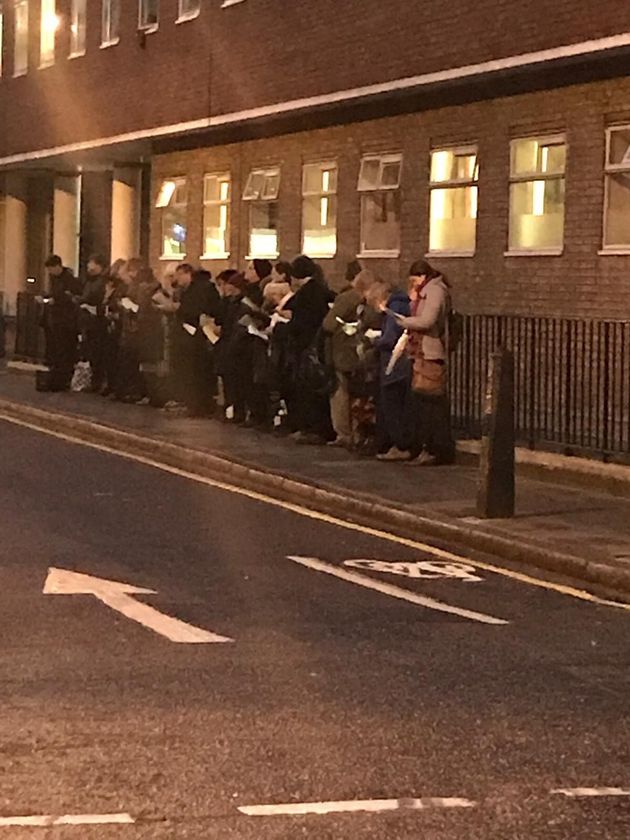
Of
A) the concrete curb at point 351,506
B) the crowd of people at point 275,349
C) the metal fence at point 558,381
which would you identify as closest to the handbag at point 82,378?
the crowd of people at point 275,349

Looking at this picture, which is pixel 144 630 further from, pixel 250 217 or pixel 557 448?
pixel 250 217

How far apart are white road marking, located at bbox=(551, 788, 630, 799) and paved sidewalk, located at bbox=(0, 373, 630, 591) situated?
5.00 metres

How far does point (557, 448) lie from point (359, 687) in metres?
9.53

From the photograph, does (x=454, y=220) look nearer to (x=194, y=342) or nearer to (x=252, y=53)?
(x=194, y=342)

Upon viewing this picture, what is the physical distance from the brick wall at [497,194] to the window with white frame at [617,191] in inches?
3.4

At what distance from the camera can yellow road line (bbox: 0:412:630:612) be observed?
11.9m

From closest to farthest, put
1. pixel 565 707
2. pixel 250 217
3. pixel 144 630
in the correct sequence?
1. pixel 565 707
2. pixel 144 630
3. pixel 250 217

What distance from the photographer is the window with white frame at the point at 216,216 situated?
99.8 feet

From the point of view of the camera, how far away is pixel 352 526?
1492 centimetres

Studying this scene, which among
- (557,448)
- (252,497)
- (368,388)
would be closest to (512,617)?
(252,497)

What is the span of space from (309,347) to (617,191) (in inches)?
131

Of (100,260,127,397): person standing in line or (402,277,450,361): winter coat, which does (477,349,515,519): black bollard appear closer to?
(402,277,450,361): winter coat

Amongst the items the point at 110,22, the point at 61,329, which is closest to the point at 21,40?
the point at 110,22

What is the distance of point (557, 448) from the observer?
58.8 ft
